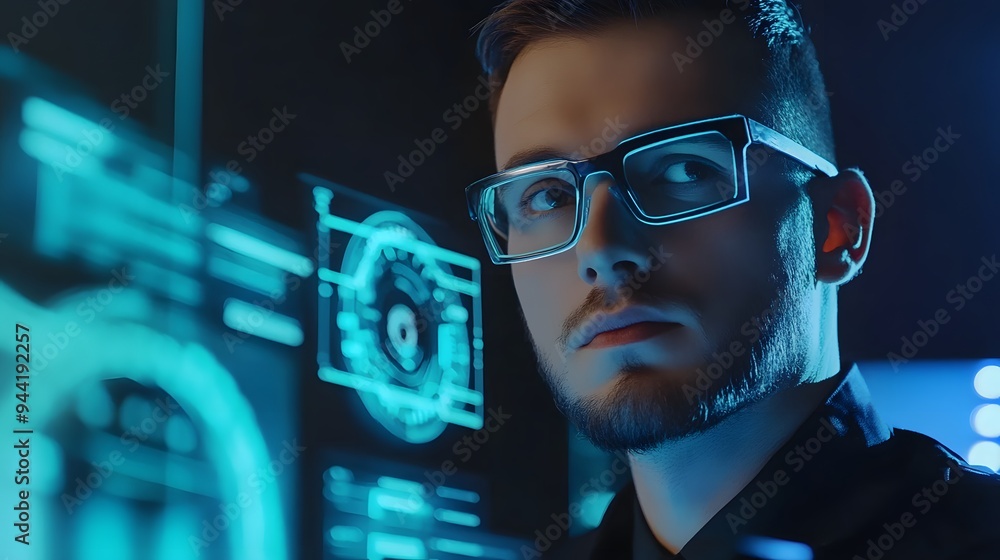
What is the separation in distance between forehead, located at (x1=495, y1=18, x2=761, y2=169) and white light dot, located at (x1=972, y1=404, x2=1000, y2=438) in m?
0.60

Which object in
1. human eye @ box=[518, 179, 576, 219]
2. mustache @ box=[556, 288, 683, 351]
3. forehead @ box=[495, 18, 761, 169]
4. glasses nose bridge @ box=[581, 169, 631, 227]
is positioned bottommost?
mustache @ box=[556, 288, 683, 351]

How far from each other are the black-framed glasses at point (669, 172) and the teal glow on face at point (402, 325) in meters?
1.06

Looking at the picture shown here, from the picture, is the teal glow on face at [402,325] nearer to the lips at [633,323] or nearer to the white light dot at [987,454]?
the lips at [633,323]

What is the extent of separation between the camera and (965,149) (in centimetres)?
149

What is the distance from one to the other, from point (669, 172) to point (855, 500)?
0.40 m

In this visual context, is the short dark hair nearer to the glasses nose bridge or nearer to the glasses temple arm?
the glasses temple arm

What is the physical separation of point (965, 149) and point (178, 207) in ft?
4.36

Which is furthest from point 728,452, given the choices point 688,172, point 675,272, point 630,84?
point 630,84

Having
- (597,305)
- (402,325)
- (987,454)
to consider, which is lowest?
(987,454)

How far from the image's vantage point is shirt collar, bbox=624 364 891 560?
1083 millimetres

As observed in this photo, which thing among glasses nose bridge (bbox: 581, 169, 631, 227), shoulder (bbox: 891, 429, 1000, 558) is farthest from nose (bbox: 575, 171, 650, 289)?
shoulder (bbox: 891, 429, 1000, 558)

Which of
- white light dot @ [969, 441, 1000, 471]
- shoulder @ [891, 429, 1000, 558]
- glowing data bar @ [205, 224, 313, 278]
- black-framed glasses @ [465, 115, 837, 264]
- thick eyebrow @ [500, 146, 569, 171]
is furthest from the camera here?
glowing data bar @ [205, 224, 313, 278]

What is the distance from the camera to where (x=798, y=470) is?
1.09 m

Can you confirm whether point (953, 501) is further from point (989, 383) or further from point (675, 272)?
point (989, 383)
